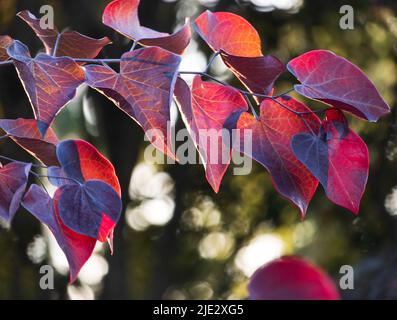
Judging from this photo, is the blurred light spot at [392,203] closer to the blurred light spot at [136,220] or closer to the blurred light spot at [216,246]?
the blurred light spot at [216,246]

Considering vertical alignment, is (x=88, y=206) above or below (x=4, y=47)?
below

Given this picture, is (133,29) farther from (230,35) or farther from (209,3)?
(209,3)

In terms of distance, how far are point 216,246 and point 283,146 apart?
2.84 m

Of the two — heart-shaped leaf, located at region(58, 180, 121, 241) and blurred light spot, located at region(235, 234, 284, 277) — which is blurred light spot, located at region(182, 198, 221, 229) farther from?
heart-shaped leaf, located at region(58, 180, 121, 241)

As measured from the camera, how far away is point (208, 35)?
0.66 meters

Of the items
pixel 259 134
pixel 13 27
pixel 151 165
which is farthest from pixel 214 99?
pixel 151 165

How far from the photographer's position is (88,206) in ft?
1.79

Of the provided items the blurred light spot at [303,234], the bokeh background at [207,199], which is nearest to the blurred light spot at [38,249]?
the bokeh background at [207,199]

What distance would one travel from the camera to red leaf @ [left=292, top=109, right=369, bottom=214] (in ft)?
1.94

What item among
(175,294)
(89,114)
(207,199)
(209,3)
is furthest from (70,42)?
(175,294)

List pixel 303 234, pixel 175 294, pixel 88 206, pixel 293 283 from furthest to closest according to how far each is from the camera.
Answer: pixel 175 294 < pixel 303 234 < pixel 88 206 < pixel 293 283

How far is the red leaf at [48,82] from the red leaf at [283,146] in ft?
0.48

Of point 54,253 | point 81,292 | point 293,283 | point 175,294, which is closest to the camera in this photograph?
point 293,283

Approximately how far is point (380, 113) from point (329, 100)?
0.04 m
